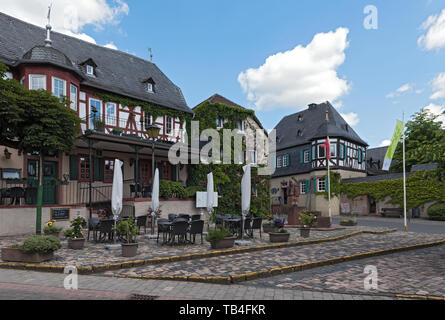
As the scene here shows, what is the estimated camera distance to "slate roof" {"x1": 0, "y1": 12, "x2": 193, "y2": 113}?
15531mm

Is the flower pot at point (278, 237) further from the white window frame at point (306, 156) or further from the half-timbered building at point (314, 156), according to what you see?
the white window frame at point (306, 156)

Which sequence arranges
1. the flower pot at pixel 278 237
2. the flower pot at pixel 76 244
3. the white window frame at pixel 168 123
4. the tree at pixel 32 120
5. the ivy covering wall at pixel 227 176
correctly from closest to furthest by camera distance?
1. the flower pot at pixel 76 244
2. the flower pot at pixel 278 237
3. the tree at pixel 32 120
4. the white window frame at pixel 168 123
5. the ivy covering wall at pixel 227 176

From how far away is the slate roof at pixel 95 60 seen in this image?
1553cm

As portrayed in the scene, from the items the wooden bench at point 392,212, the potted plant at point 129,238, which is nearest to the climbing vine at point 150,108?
the potted plant at point 129,238

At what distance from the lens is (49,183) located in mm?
15133

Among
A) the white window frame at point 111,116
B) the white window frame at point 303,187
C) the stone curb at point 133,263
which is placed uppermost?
the white window frame at point 111,116

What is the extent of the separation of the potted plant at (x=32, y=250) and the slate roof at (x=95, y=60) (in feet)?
34.1

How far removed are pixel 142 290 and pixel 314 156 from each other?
27.9 m

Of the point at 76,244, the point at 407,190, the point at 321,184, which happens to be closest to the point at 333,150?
the point at 321,184

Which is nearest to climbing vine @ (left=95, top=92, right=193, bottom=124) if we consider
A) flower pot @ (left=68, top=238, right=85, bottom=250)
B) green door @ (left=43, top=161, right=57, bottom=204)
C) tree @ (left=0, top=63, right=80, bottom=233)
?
green door @ (left=43, top=161, right=57, bottom=204)

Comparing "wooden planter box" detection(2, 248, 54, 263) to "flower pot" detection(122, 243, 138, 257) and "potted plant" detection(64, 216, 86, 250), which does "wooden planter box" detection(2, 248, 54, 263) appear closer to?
"potted plant" detection(64, 216, 86, 250)

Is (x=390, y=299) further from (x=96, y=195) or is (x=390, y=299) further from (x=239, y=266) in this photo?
(x=96, y=195)

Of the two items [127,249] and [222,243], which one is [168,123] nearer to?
[222,243]
